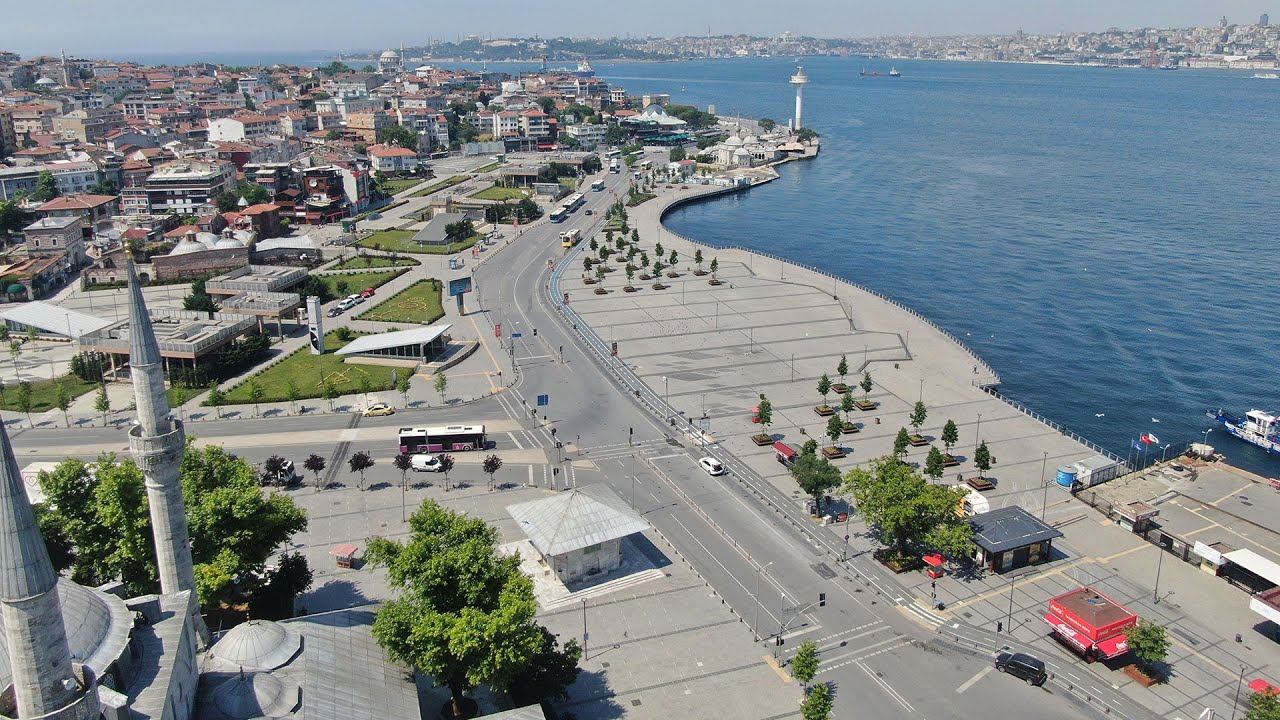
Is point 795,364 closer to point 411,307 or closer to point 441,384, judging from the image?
point 441,384

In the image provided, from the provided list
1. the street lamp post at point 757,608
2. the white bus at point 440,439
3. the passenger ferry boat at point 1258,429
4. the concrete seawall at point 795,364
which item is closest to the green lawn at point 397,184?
the concrete seawall at point 795,364

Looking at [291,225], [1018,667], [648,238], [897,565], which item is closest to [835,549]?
[897,565]

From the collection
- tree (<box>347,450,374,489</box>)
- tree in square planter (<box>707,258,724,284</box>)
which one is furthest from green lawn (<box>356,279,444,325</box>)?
tree (<box>347,450,374,489</box>)

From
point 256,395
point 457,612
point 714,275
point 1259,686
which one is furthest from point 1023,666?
point 714,275

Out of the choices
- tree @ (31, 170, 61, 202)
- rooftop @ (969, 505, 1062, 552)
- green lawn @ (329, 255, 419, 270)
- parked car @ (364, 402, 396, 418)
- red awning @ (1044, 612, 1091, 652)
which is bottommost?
red awning @ (1044, 612, 1091, 652)

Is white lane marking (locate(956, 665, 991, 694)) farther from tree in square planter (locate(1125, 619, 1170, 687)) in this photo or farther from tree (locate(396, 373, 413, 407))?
tree (locate(396, 373, 413, 407))

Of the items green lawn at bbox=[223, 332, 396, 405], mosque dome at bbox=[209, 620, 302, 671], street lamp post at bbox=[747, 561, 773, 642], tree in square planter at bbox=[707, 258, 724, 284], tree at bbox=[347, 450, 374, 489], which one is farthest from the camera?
tree in square planter at bbox=[707, 258, 724, 284]
